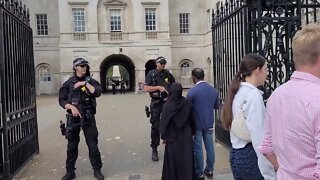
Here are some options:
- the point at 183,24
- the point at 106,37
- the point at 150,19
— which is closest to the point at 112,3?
the point at 106,37

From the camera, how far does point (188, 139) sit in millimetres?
5719

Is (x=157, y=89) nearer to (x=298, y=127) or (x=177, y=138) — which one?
(x=177, y=138)

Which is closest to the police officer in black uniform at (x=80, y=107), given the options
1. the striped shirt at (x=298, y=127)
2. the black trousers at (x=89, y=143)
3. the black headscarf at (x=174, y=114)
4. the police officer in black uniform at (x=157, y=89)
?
the black trousers at (x=89, y=143)

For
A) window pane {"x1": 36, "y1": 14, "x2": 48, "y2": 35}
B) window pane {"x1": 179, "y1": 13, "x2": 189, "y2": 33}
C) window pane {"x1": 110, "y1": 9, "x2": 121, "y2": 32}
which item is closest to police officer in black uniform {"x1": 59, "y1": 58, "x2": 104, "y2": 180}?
window pane {"x1": 110, "y1": 9, "x2": 121, "y2": 32}

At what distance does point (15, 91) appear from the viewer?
770 cm

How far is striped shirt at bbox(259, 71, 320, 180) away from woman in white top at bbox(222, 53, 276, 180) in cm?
121

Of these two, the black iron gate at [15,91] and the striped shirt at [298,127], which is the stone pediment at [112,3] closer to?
the black iron gate at [15,91]

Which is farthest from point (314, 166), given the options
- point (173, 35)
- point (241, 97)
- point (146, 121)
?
point (173, 35)

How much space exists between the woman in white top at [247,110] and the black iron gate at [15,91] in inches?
165

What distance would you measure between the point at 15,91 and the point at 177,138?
145 inches

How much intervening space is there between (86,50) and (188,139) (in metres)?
34.2

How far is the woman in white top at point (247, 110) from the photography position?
368cm

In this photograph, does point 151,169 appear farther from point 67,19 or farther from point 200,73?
point 67,19

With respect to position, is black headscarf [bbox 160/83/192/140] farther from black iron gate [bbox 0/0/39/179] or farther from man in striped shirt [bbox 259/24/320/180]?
man in striped shirt [bbox 259/24/320/180]
